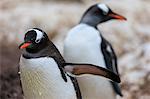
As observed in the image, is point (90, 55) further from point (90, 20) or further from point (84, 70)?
point (84, 70)

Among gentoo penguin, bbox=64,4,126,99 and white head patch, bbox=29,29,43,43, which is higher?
white head patch, bbox=29,29,43,43

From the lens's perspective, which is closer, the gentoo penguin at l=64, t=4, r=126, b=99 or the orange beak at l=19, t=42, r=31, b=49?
the orange beak at l=19, t=42, r=31, b=49

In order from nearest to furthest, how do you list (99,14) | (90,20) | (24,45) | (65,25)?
(24,45) → (90,20) → (99,14) → (65,25)

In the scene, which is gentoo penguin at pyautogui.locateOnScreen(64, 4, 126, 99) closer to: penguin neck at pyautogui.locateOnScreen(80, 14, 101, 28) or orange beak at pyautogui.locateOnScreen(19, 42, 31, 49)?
penguin neck at pyautogui.locateOnScreen(80, 14, 101, 28)

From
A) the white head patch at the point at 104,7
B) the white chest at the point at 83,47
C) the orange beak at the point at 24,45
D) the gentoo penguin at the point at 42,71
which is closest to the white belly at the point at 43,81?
the gentoo penguin at the point at 42,71

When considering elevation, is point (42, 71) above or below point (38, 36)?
below

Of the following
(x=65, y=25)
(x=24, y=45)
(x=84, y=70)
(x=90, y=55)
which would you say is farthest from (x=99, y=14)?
(x=65, y=25)

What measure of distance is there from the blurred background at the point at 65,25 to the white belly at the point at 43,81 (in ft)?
13.1

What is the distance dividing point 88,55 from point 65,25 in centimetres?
387

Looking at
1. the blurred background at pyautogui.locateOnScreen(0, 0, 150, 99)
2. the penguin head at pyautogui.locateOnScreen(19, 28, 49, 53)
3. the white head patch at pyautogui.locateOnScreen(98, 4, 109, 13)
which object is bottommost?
the blurred background at pyautogui.locateOnScreen(0, 0, 150, 99)

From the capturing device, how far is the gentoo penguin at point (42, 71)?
14.0ft

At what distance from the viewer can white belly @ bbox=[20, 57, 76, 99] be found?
14.0 feet

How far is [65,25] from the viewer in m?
9.58

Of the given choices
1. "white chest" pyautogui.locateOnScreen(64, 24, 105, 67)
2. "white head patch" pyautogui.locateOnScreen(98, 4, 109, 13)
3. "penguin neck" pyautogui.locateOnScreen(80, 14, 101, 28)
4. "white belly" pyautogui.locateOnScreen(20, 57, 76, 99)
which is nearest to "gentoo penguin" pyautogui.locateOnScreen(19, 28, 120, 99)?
"white belly" pyautogui.locateOnScreen(20, 57, 76, 99)
